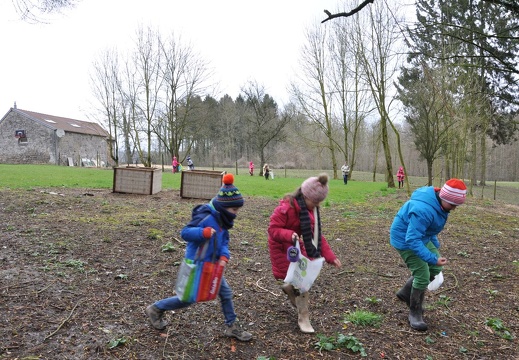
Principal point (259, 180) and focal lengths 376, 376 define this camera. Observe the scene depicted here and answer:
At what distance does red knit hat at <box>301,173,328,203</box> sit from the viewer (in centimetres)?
333

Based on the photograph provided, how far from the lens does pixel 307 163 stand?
52500mm

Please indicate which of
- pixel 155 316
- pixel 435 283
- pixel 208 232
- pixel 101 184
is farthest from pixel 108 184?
pixel 435 283

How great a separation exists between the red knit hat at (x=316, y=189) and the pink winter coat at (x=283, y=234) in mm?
145

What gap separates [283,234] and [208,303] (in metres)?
1.37

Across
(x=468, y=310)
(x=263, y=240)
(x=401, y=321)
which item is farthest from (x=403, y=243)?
(x=263, y=240)

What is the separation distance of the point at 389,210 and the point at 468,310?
27.8 ft

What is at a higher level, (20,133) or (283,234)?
(20,133)

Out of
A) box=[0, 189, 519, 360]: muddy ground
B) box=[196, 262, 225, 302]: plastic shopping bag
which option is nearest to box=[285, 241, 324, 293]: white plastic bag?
box=[0, 189, 519, 360]: muddy ground

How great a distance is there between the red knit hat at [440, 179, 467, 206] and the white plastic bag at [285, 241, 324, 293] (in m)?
1.32

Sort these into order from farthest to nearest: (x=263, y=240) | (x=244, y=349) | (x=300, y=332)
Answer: (x=263, y=240) < (x=300, y=332) < (x=244, y=349)

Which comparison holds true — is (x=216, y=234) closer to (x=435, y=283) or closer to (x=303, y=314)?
(x=303, y=314)

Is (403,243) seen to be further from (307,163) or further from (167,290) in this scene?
(307,163)

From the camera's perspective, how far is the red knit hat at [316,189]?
3.33m

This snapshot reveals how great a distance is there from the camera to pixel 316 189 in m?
3.34
